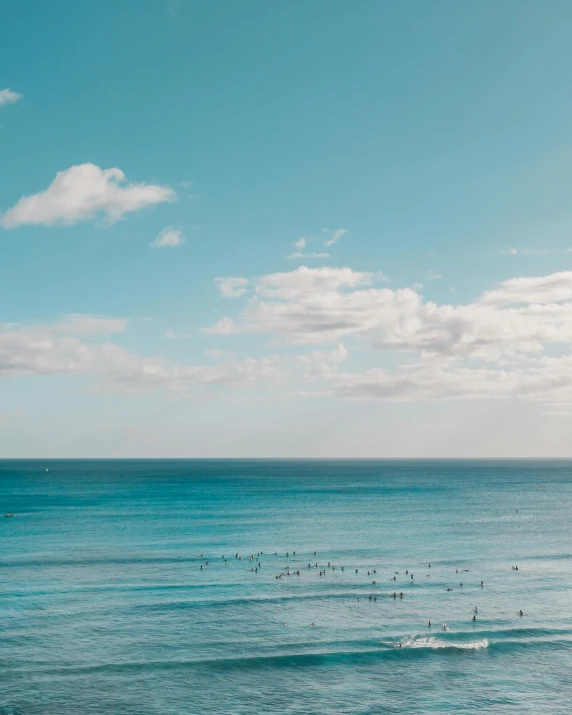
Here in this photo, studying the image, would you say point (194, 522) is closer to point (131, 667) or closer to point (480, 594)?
point (480, 594)

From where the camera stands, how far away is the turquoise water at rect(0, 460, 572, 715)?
48469mm

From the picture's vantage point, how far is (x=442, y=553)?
10250 cm

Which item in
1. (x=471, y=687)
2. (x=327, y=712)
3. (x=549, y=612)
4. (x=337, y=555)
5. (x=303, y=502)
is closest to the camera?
(x=327, y=712)

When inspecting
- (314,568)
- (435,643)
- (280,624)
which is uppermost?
(280,624)

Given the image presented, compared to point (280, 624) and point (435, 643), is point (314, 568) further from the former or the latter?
point (435, 643)

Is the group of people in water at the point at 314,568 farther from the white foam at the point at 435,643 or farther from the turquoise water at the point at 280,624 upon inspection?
the white foam at the point at 435,643

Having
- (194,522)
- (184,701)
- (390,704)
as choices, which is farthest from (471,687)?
(194,522)

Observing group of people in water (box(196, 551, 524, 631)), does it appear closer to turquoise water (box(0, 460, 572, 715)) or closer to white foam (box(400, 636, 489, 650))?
turquoise water (box(0, 460, 572, 715))

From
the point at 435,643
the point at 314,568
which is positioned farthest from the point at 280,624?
the point at 314,568

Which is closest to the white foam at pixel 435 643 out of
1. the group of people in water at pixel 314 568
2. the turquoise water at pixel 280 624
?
the turquoise water at pixel 280 624

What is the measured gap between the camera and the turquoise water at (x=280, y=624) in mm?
48469

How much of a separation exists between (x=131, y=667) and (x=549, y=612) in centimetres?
4472

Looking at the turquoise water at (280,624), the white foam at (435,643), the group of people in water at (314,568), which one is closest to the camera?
the turquoise water at (280,624)

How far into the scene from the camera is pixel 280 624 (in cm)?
6384
